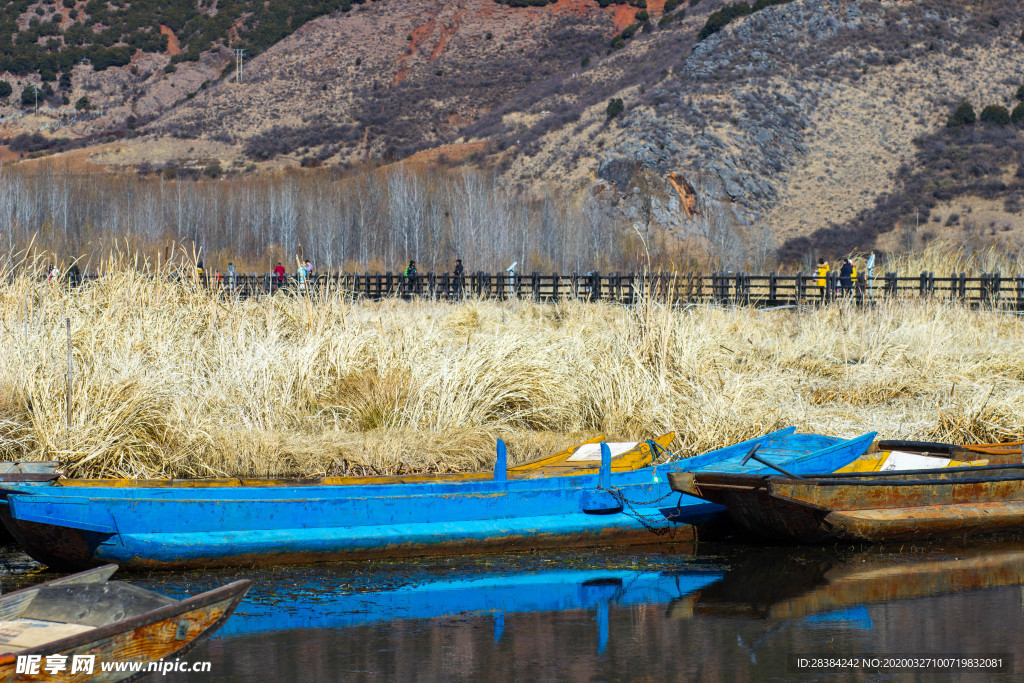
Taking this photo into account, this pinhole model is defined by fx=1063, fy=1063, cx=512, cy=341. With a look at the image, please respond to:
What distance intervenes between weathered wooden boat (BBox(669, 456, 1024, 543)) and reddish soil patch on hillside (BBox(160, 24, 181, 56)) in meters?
103

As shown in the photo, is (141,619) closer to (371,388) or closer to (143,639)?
(143,639)

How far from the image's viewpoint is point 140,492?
809cm

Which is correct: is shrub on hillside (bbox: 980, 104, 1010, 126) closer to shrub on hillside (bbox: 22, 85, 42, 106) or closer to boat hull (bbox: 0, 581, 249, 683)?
boat hull (bbox: 0, 581, 249, 683)

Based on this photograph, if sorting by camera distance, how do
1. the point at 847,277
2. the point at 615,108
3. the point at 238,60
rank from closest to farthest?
the point at 847,277 < the point at 615,108 < the point at 238,60

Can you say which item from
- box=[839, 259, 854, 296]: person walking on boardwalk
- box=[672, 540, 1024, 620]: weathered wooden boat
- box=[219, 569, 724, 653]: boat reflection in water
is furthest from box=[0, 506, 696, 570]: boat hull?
box=[839, 259, 854, 296]: person walking on boardwalk

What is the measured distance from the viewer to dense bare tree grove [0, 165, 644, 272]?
164 feet

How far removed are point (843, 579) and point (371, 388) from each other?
5784mm

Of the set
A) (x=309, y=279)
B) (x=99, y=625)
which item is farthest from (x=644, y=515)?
(x=309, y=279)

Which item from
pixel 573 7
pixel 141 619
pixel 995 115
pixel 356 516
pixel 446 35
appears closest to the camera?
pixel 141 619

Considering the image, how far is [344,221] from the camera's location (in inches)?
2224

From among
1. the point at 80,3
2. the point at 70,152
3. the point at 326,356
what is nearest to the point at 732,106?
the point at 70,152

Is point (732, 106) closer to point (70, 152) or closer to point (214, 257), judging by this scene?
point (214, 257)

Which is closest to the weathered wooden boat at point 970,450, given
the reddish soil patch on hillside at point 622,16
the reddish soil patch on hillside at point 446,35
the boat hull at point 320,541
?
the boat hull at point 320,541

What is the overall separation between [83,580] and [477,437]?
20.1ft
